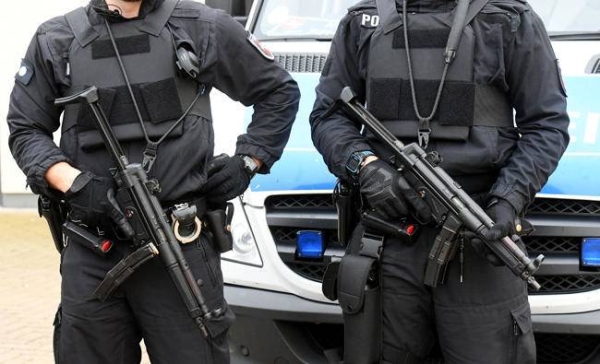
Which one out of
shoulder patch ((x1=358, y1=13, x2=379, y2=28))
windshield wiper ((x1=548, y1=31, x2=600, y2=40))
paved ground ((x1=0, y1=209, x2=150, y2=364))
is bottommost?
paved ground ((x1=0, y1=209, x2=150, y2=364))

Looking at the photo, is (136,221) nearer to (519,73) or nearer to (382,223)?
(382,223)

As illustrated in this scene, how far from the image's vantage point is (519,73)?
106 inches

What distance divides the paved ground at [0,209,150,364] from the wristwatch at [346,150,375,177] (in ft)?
7.71

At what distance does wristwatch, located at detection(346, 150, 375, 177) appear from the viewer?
282 cm

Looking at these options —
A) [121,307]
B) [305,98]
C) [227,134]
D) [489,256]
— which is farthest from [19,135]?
[489,256]

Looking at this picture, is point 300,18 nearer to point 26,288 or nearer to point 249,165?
point 249,165

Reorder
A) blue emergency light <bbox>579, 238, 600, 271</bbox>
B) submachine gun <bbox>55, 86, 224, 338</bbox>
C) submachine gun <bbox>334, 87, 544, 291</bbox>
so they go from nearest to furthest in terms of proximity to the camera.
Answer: submachine gun <bbox>334, 87, 544, 291</bbox>, submachine gun <bbox>55, 86, 224, 338</bbox>, blue emergency light <bbox>579, 238, 600, 271</bbox>

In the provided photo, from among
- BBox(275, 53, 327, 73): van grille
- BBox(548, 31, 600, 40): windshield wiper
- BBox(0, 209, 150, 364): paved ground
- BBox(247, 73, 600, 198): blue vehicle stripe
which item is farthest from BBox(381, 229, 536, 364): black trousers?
BBox(0, 209, 150, 364): paved ground

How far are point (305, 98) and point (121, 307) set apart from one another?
52.6 inches

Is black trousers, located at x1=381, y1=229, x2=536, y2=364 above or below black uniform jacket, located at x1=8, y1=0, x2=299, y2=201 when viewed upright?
below

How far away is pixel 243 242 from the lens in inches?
140

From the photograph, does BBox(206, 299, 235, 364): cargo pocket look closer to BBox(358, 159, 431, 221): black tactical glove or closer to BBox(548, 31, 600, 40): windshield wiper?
BBox(358, 159, 431, 221): black tactical glove

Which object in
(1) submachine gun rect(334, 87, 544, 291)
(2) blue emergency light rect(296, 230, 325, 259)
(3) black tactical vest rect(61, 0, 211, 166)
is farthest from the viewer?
(2) blue emergency light rect(296, 230, 325, 259)

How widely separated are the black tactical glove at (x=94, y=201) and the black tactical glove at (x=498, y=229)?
1.10 metres
